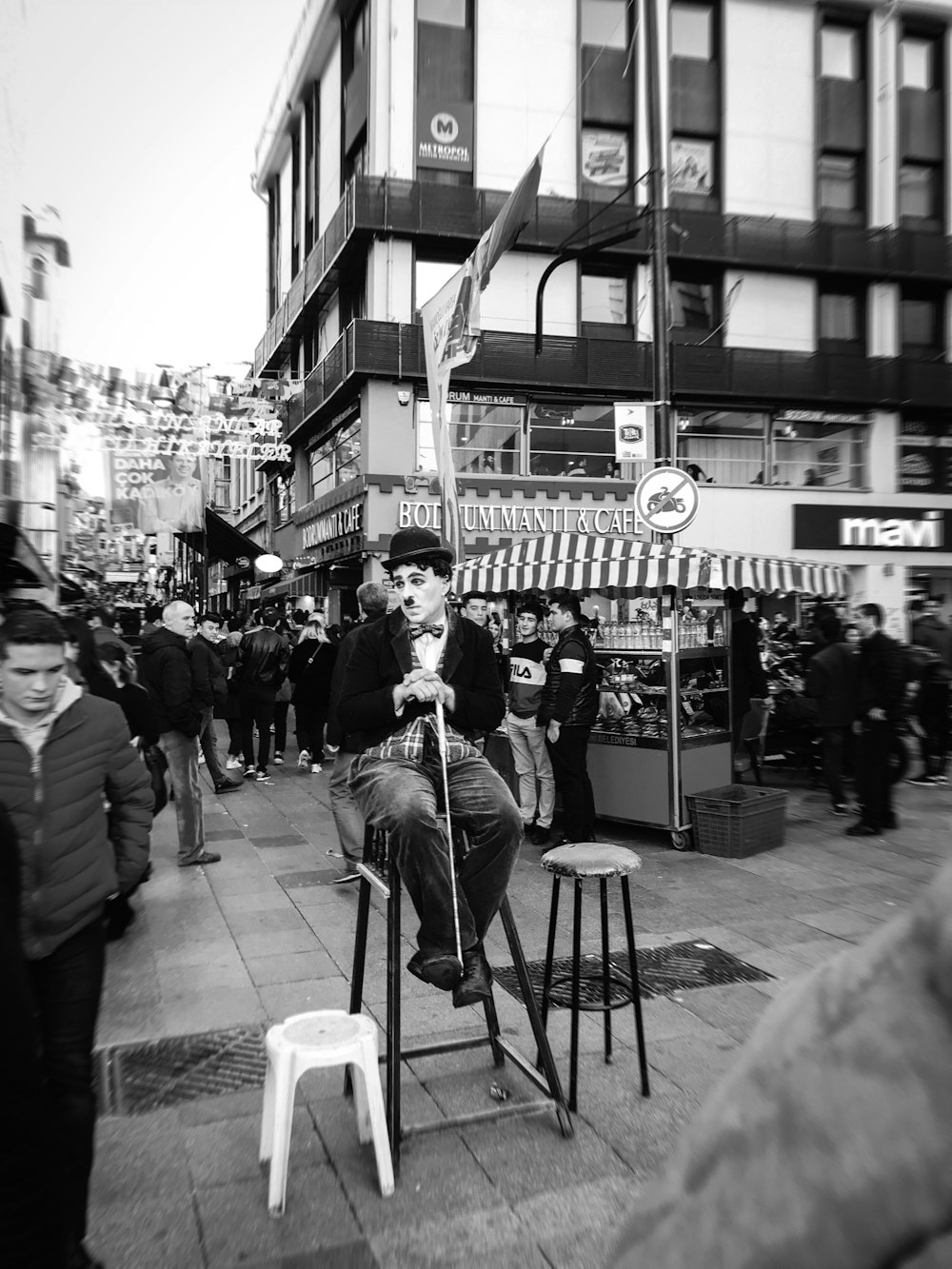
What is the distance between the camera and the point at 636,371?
21.7m

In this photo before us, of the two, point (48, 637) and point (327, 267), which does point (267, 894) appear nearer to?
point (48, 637)

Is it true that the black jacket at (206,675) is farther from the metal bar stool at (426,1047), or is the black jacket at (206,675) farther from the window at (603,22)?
the window at (603,22)

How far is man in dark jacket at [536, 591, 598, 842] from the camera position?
7.84m

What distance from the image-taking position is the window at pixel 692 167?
22688 mm

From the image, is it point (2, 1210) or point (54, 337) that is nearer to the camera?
point (2, 1210)

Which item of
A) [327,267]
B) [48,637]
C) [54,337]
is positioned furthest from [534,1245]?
[327,267]

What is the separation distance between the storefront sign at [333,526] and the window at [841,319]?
12282 mm

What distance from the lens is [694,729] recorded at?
337 inches

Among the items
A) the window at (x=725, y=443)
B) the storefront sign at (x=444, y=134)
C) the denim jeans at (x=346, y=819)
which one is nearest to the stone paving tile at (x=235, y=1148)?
the denim jeans at (x=346, y=819)

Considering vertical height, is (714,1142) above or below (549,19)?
below

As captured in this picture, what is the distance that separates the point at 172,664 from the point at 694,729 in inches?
178

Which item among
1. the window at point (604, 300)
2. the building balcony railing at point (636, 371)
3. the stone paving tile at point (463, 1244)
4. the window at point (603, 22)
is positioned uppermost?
the window at point (603, 22)

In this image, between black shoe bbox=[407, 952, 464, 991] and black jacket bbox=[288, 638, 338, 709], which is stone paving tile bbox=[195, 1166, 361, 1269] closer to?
black shoe bbox=[407, 952, 464, 991]

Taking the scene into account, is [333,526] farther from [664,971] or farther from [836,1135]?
[836,1135]
